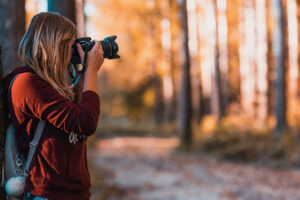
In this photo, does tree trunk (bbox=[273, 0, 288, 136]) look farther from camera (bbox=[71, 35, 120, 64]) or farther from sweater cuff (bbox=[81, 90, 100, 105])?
sweater cuff (bbox=[81, 90, 100, 105])

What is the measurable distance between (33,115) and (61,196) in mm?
446

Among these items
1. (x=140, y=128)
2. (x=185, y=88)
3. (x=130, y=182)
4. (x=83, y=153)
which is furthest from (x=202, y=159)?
(x=140, y=128)

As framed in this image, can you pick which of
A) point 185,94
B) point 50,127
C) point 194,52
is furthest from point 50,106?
point 194,52

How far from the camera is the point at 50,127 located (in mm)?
2207

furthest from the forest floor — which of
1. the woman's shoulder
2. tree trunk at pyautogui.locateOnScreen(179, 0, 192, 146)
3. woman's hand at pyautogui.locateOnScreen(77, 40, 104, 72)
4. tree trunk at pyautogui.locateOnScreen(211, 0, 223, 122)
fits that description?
tree trunk at pyautogui.locateOnScreen(211, 0, 223, 122)

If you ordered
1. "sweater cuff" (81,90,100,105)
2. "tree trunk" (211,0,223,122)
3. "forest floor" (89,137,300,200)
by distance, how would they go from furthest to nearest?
1. "tree trunk" (211,0,223,122)
2. "forest floor" (89,137,300,200)
3. "sweater cuff" (81,90,100,105)

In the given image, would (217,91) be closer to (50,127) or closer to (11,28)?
(11,28)

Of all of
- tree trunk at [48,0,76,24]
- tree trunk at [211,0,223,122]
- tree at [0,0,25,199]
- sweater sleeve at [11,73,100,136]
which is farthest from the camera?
tree trunk at [211,0,223,122]

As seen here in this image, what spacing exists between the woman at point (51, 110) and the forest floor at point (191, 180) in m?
5.13

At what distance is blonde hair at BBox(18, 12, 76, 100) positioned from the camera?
221 centimetres

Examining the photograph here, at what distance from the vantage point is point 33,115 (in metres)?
2.19

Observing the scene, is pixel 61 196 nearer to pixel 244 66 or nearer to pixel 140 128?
pixel 244 66

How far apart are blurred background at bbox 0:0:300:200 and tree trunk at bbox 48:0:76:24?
0.6 inches

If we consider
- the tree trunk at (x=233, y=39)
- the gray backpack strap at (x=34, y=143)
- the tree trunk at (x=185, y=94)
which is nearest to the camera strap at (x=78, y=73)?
the gray backpack strap at (x=34, y=143)
